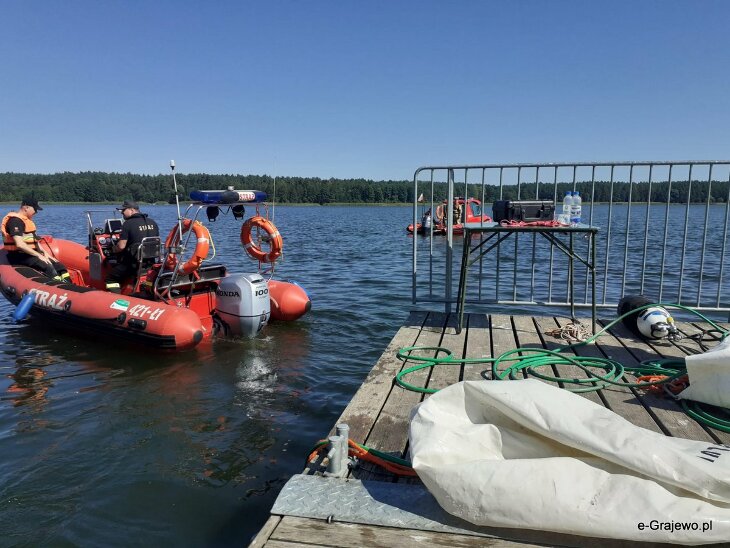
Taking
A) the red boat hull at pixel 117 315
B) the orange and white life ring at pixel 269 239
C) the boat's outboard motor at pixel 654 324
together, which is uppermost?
the orange and white life ring at pixel 269 239

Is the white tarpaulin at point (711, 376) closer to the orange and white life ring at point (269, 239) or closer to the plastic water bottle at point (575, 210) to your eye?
the plastic water bottle at point (575, 210)

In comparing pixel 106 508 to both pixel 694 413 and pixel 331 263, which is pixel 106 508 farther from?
pixel 331 263

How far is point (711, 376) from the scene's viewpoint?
287 centimetres

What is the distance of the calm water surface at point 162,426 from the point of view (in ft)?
10.8

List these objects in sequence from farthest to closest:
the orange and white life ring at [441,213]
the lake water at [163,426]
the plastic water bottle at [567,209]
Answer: the orange and white life ring at [441,213]
the plastic water bottle at [567,209]
the lake water at [163,426]

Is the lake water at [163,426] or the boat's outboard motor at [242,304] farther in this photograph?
the boat's outboard motor at [242,304]

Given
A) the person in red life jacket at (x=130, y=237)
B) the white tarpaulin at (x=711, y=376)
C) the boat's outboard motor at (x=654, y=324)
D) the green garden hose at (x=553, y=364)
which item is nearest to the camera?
the white tarpaulin at (x=711, y=376)

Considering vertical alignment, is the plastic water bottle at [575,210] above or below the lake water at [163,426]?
above

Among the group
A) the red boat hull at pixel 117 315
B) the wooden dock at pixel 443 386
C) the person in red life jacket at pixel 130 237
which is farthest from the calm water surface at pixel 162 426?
the person in red life jacket at pixel 130 237

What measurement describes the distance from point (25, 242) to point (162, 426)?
19.3ft

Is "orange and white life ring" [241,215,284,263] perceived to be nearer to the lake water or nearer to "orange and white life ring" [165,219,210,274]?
"orange and white life ring" [165,219,210,274]

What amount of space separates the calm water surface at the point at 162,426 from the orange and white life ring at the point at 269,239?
1101mm

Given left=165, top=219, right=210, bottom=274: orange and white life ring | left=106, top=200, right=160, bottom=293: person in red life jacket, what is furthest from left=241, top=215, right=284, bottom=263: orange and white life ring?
left=106, top=200, right=160, bottom=293: person in red life jacket

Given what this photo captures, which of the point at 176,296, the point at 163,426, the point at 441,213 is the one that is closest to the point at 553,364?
the point at 163,426
